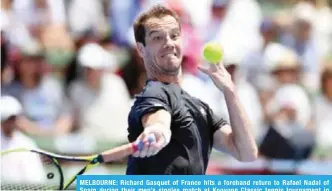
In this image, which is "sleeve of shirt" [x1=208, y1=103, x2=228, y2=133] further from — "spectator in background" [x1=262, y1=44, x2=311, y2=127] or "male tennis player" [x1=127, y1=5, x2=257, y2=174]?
"spectator in background" [x1=262, y1=44, x2=311, y2=127]

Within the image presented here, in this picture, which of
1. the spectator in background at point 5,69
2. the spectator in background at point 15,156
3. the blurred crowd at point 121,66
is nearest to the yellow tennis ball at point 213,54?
the spectator in background at point 15,156

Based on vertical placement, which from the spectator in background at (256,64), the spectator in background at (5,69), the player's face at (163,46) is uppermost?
the player's face at (163,46)

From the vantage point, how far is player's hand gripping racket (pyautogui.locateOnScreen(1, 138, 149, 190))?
443 centimetres

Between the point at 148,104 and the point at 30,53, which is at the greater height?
the point at 148,104

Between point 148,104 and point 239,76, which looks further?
point 239,76

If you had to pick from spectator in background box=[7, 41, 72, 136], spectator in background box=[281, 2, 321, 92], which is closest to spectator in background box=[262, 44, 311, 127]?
spectator in background box=[281, 2, 321, 92]

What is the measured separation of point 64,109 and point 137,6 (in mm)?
1290

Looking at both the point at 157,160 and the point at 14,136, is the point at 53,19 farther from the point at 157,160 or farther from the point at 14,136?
the point at 157,160

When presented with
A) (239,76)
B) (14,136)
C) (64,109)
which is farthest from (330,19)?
(14,136)

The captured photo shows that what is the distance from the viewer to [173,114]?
14.9ft

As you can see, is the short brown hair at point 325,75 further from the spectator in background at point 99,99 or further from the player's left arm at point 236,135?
the player's left arm at point 236,135

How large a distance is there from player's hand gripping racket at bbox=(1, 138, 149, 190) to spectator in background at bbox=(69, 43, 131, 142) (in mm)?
2435

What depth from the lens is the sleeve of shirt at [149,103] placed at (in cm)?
448

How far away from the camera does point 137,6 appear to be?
31.3 ft
